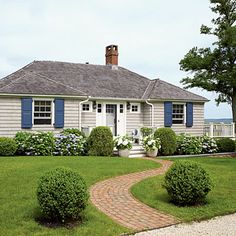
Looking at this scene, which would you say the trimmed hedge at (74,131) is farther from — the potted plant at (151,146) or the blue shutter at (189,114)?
the blue shutter at (189,114)

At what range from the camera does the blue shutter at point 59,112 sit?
16516 mm

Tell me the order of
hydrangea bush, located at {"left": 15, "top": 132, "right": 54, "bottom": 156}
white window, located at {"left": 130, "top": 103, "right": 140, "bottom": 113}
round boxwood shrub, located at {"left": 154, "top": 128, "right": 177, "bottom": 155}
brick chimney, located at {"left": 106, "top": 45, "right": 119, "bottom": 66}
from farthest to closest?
brick chimney, located at {"left": 106, "top": 45, "right": 119, "bottom": 66} → white window, located at {"left": 130, "top": 103, "right": 140, "bottom": 113} → round boxwood shrub, located at {"left": 154, "top": 128, "right": 177, "bottom": 155} → hydrangea bush, located at {"left": 15, "top": 132, "right": 54, "bottom": 156}

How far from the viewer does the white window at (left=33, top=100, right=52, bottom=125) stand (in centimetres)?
1638

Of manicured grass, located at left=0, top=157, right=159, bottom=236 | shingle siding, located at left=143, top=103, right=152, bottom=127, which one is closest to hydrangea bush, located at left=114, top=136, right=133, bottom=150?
manicured grass, located at left=0, top=157, right=159, bottom=236

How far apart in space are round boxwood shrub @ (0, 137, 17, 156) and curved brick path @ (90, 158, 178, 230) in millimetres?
6597

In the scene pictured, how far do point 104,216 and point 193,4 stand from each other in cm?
1182

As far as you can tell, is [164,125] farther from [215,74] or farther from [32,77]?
[32,77]

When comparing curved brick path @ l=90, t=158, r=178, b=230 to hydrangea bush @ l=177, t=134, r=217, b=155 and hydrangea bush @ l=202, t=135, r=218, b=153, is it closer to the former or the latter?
hydrangea bush @ l=177, t=134, r=217, b=155

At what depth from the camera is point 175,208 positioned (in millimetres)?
6570

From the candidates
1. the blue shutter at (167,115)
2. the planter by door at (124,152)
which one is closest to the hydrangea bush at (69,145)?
the planter by door at (124,152)

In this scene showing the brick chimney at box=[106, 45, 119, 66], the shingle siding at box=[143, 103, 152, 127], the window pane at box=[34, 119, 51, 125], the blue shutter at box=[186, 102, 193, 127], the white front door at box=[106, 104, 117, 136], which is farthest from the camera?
the brick chimney at box=[106, 45, 119, 66]

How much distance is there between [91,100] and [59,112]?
2.35 meters

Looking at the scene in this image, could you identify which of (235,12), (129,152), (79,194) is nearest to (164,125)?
(129,152)

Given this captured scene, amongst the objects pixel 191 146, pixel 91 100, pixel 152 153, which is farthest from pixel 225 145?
pixel 91 100
